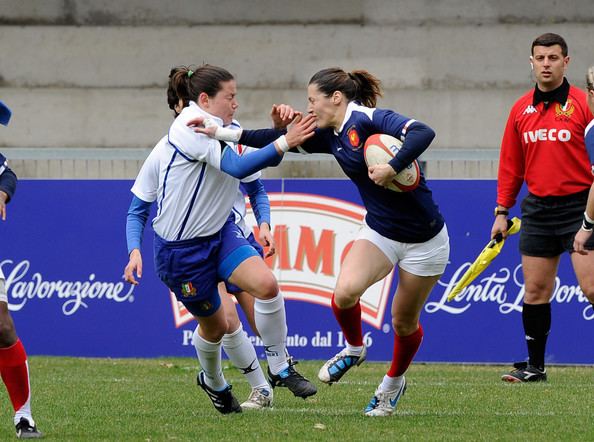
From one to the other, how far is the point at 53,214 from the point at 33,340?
1.17 meters

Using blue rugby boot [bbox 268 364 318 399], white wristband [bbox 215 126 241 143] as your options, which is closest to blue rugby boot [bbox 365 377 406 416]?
blue rugby boot [bbox 268 364 318 399]

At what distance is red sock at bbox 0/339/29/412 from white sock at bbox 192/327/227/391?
1.22 metres

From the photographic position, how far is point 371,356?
10.9 metres

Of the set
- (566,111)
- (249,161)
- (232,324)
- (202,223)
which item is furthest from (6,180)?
(566,111)

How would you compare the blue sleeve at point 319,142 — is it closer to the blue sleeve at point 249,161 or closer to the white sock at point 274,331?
the blue sleeve at point 249,161

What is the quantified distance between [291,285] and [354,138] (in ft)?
14.8

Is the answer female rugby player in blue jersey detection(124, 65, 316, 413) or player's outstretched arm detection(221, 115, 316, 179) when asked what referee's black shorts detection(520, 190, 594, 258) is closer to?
female rugby player in blue jersey detection(124, 65, 316, 413)

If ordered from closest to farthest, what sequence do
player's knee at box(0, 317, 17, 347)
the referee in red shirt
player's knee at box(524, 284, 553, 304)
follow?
player's knee at box(0, 317, 17, 347)
the referee in red shirt
player's knee at box(524, 284, 553, 304)

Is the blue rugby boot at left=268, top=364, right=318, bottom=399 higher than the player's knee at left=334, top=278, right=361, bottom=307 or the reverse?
the reverse

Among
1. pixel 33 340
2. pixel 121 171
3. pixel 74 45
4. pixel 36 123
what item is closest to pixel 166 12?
pixel 74 45

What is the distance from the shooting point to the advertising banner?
10758 millimetres

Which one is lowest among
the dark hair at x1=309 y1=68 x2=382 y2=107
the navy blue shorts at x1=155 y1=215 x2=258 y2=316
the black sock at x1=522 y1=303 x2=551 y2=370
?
the black sock at x1=522 y1=303 x2=551 y2=370

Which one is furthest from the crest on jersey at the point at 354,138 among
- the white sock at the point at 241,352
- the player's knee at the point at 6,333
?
the player's knee at the point at 6,333

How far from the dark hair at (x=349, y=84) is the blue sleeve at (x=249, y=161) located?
1.90ft
